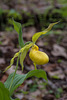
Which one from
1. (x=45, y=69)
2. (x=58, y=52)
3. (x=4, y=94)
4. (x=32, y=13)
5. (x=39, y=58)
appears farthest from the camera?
(x=32, y=13)

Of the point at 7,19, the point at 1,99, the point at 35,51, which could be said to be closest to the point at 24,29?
the point at 7,19

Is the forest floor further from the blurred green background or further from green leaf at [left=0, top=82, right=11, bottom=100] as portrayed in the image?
the blurred green background

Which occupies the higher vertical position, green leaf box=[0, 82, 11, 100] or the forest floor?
green leaf box=[0, 82, 11, 100]

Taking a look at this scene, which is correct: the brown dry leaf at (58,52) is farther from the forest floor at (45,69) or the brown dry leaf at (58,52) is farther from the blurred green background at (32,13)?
the blurred green background at (32,13)

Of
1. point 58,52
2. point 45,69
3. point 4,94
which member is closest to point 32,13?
point 58,52

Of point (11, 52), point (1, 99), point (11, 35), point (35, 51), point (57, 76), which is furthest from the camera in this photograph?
point (11, 35)

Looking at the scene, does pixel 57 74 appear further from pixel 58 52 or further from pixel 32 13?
pixel 32 13

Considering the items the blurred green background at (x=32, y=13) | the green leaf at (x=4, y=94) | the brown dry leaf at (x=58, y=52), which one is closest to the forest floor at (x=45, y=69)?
the brown dry leaf at (x=58, y=52)

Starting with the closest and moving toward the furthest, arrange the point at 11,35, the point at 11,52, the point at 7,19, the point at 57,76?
the point at 57,76
the point at 11,52
the point at 11,35
the point at 7,19

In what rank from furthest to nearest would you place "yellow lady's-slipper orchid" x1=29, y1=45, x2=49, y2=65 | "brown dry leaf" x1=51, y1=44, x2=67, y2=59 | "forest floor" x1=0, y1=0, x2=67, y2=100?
1. "brown dry leaf" x1=51, y1=44, x2=67, y2=59
2. "forest floor" x1=0, y1=0, x2=67, y2=100
3. "yellow lady's-slipper orchid" x1=29, y1=45, x2=49, y2=65

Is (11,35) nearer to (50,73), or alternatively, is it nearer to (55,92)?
(50,73)

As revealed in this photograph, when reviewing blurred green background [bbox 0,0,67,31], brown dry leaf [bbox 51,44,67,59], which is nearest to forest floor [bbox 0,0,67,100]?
brown dry leaf [bbox 51,44,67,59]
